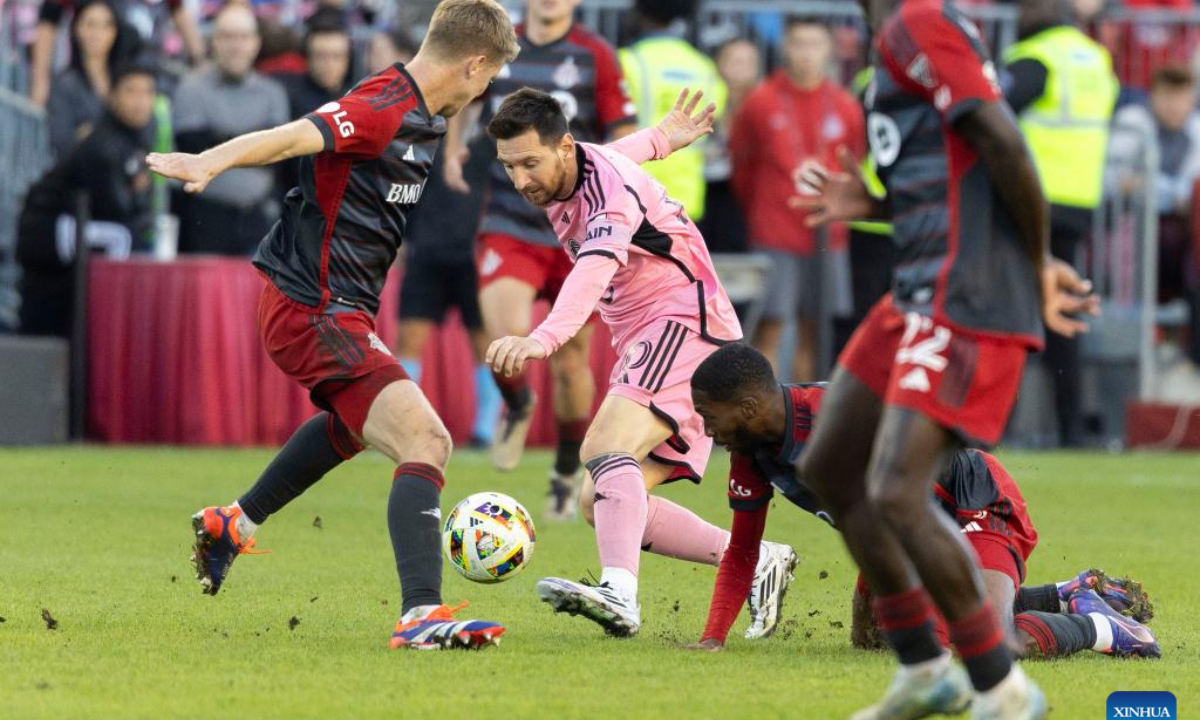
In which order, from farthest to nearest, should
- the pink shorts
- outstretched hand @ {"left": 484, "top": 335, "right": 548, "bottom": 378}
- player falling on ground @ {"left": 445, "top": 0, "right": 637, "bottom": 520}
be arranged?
1. player falling on ground @ {"left": 445, "top": 0, "right": 637, "bottom": 520}
2. the pink shorts
3. outstretched hand @ {"left": 484, "top": 335, "right": 548, "bottom": 378}

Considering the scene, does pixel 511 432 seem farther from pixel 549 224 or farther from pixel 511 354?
pixel 511 354

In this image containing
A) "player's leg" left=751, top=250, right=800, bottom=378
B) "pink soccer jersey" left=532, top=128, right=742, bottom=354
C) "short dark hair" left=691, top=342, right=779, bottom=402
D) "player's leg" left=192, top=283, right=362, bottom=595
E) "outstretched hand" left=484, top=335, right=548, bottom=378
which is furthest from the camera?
"player's leg" left=751, top=250, right=800, bottom=378

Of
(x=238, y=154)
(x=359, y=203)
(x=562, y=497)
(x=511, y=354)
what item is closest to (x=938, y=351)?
(x=511, y=354)

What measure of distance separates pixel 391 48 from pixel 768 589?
9.14 m

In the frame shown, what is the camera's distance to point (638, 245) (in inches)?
292

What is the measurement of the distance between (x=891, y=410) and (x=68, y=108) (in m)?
11.6

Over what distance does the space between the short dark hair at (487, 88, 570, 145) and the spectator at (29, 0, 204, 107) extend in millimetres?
9292

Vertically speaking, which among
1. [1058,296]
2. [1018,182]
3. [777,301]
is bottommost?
[777,301]

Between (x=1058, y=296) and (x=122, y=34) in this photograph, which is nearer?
(x=1058, y=296)

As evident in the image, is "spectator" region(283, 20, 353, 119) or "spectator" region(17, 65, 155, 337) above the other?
"spectator" region(283, 20, 353, 119)

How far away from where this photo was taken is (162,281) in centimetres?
1453

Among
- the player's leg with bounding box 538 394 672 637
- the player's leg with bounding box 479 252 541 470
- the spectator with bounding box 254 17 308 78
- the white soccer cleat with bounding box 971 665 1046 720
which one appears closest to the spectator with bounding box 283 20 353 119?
the spectator with bounding box 254 17 308 78

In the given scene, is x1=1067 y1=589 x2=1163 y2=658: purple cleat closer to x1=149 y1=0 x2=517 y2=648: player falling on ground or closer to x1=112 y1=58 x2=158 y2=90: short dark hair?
x1=149 y1=0 x2=517 y2=648: player falling on ground

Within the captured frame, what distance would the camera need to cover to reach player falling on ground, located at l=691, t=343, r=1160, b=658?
21.3 ft
